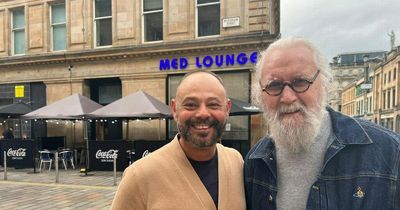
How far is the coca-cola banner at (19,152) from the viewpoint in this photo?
1170 cm

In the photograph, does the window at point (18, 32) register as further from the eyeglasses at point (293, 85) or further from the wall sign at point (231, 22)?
the eyeglasses at point (293, 85)

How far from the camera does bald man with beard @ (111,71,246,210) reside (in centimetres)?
190

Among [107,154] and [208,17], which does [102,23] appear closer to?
[208,17]

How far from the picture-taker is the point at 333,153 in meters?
1.70

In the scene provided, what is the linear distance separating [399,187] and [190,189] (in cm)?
105

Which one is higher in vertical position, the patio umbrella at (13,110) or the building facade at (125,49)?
A: the building facade at (125,49)

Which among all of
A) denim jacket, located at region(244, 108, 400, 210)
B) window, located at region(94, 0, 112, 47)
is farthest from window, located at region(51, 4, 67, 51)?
denim jacket, located at region(244, 108, 400, 210)

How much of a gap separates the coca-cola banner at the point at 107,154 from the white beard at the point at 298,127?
9.44 metres

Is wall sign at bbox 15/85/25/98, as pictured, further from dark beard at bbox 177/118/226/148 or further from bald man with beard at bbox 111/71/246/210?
dark beard at bbox 177/118/226/148

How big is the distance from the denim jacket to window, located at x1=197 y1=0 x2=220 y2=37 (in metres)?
12.6

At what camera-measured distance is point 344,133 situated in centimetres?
174

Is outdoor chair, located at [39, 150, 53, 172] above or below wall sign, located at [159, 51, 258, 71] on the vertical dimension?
below

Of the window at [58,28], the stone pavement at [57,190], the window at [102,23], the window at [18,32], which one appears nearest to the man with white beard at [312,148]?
the stone pavement at [57,190]

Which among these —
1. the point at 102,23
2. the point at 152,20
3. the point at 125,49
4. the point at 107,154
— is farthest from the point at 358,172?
the point at 102,23
